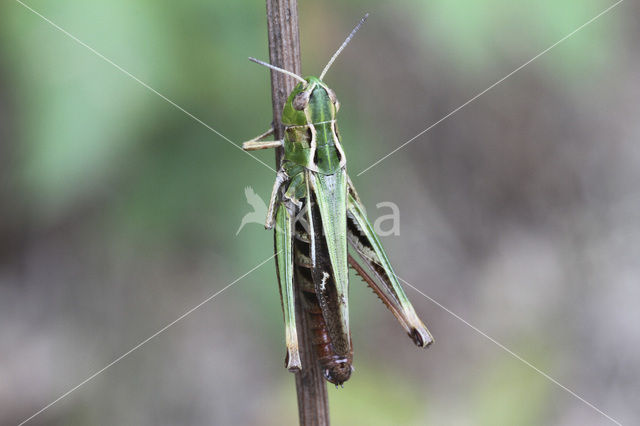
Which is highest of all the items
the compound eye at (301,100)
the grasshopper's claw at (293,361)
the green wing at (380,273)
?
the compound eye at (301,100)

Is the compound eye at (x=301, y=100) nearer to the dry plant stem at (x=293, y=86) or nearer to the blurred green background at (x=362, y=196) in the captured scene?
the dry plant stem at (x=293, y=86)

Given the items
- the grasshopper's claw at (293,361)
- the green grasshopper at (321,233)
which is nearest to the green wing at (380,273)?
the green grasshopper at (321,233)

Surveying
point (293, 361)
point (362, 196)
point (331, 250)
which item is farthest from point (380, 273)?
point (362, 196)

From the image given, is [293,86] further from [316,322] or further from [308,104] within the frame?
[316,322]

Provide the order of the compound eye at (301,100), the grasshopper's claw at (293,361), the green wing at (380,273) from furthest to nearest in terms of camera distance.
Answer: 1. the green wing at (380,273)
2. the compound eye at (301,100)
3. the grasshopper's claw at (293,361)

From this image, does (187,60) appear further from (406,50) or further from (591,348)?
(591,348)

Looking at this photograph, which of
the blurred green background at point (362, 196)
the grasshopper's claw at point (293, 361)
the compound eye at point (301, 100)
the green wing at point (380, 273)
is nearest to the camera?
the grasshopper's claw at point (293, 361)

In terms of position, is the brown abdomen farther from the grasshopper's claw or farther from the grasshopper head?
the grasshopper head
